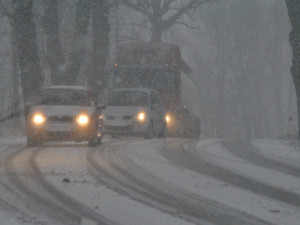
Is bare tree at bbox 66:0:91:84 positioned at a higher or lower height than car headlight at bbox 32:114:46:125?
higher

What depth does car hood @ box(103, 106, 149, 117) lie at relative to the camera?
68.7 feet

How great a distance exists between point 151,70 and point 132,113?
547 cm

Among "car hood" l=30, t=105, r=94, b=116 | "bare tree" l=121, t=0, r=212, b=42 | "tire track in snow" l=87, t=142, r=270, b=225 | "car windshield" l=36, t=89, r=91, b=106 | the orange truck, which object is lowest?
"tire track in snow" l=87, t=142, r=270, b=225

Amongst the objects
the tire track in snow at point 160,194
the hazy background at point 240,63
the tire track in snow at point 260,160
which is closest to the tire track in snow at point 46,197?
the tire track in snow at point 160,194

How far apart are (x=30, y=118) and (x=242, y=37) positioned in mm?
47589

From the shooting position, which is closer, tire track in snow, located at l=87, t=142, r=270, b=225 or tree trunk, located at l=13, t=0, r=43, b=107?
tire track in snow, located at l=87, t=142, r=270, b=225

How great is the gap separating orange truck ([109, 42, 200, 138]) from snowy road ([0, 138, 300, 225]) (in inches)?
463

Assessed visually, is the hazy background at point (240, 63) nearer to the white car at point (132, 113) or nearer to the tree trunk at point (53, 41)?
the tree trunk at point (53, 41)

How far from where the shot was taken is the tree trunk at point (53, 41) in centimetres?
2599

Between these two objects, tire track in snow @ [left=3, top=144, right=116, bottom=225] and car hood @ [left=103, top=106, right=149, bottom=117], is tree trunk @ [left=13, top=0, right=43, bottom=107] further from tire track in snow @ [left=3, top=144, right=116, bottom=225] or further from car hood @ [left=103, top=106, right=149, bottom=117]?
tire track in snow @ [left=3, top=144, right=116, bottom=225]

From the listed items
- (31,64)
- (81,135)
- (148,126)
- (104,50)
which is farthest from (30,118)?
(104,50)

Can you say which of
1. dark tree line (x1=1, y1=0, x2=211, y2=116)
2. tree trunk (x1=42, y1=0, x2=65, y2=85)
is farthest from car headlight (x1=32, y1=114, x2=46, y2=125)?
tree trunk (x1=42, y1=0, x2=65, y2=85)

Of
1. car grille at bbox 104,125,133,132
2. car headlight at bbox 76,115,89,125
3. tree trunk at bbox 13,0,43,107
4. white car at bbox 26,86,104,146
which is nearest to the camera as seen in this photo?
white car at bbox 26,86,104,146

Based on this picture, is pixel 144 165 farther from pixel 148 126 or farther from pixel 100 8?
pixel 100 8
